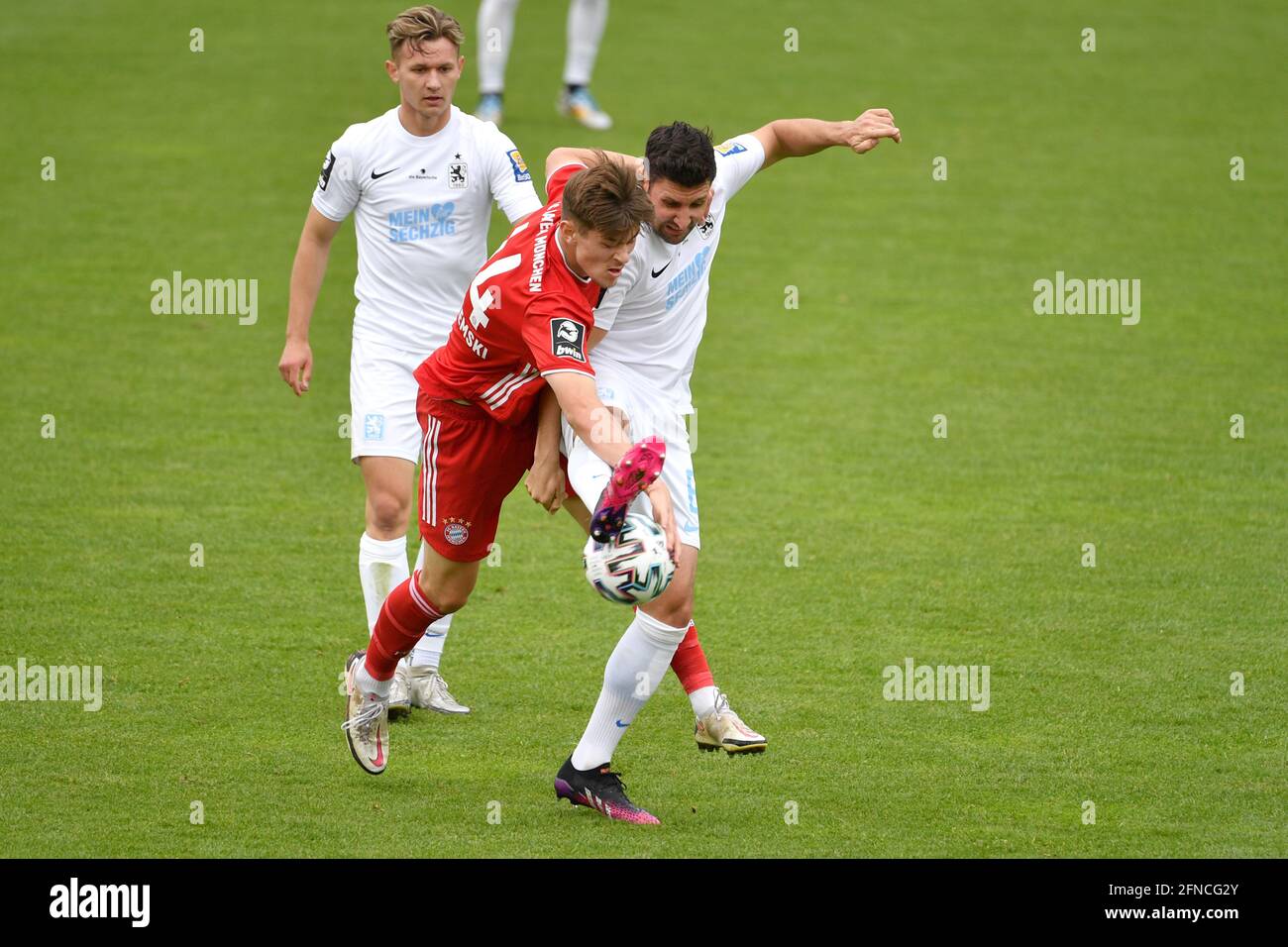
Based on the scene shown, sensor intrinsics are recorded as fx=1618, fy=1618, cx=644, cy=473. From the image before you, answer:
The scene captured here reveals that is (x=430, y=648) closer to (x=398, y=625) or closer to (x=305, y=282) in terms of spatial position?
(x=398, y=625)

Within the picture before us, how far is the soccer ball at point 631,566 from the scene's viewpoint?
4.69 m

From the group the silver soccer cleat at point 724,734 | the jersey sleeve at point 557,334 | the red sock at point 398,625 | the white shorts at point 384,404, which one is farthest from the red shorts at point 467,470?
the silver soccer cleat at point 724,734

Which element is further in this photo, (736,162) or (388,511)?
(388,511)

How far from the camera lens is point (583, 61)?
1614 cm

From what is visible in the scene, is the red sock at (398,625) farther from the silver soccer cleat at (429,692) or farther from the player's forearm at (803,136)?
the player's forearm at (803,136)

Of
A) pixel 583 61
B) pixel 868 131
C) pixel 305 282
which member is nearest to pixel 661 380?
pixel 868 131

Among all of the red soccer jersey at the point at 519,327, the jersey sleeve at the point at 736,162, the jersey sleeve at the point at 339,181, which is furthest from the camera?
the jersey sleeve at the point at 339,181

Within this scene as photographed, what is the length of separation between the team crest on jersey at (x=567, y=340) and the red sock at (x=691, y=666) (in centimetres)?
132

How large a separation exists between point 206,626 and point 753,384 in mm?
5158

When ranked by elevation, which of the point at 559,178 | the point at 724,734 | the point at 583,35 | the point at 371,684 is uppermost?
the point at 583,35

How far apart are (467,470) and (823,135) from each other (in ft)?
5.65

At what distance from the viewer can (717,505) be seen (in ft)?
30.1

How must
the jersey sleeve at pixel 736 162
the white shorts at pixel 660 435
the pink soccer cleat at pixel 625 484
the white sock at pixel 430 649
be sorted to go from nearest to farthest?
the pink soccer cleat at pixel 625 484, the white shorts at pixel 660 435, the jersey sleeve at pixel 736 162, the white sock at pixel 430 649

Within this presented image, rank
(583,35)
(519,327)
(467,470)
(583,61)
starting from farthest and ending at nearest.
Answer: (583,61)
(583,35)
(467,470)
(519,327)
